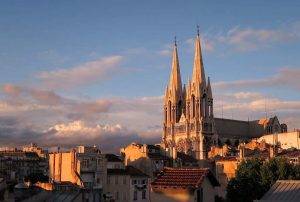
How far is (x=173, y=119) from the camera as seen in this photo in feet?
561

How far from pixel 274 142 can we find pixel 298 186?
103 meters

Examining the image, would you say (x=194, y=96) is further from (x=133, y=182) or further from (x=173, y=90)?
(x=133, y=182)

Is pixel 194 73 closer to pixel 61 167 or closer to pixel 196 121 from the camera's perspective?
pixel 196 121

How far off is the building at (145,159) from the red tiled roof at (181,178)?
5077 centimetres

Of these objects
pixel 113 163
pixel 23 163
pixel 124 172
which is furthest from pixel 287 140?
pixel 23 163

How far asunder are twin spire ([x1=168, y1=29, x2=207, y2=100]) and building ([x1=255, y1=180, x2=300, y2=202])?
12861 centimetres

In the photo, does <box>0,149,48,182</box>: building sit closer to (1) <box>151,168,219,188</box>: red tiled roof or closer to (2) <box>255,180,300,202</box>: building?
(2) <box>255,180,300,202</box>: building

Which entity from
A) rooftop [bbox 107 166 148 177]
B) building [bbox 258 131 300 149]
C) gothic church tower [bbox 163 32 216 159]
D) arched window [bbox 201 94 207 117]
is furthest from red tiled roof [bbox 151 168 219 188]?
arched window [bbox 201 94 207 117]

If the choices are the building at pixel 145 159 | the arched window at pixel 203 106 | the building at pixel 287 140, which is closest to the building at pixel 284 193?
the building at pixel 145 159

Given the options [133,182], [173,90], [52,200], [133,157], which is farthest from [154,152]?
[173,90]

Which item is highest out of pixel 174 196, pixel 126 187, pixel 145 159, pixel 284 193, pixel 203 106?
pixel 203 106

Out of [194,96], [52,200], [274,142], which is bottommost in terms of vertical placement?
[52,200]

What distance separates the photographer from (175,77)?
569 ft

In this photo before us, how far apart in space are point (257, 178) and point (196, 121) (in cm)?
10414
